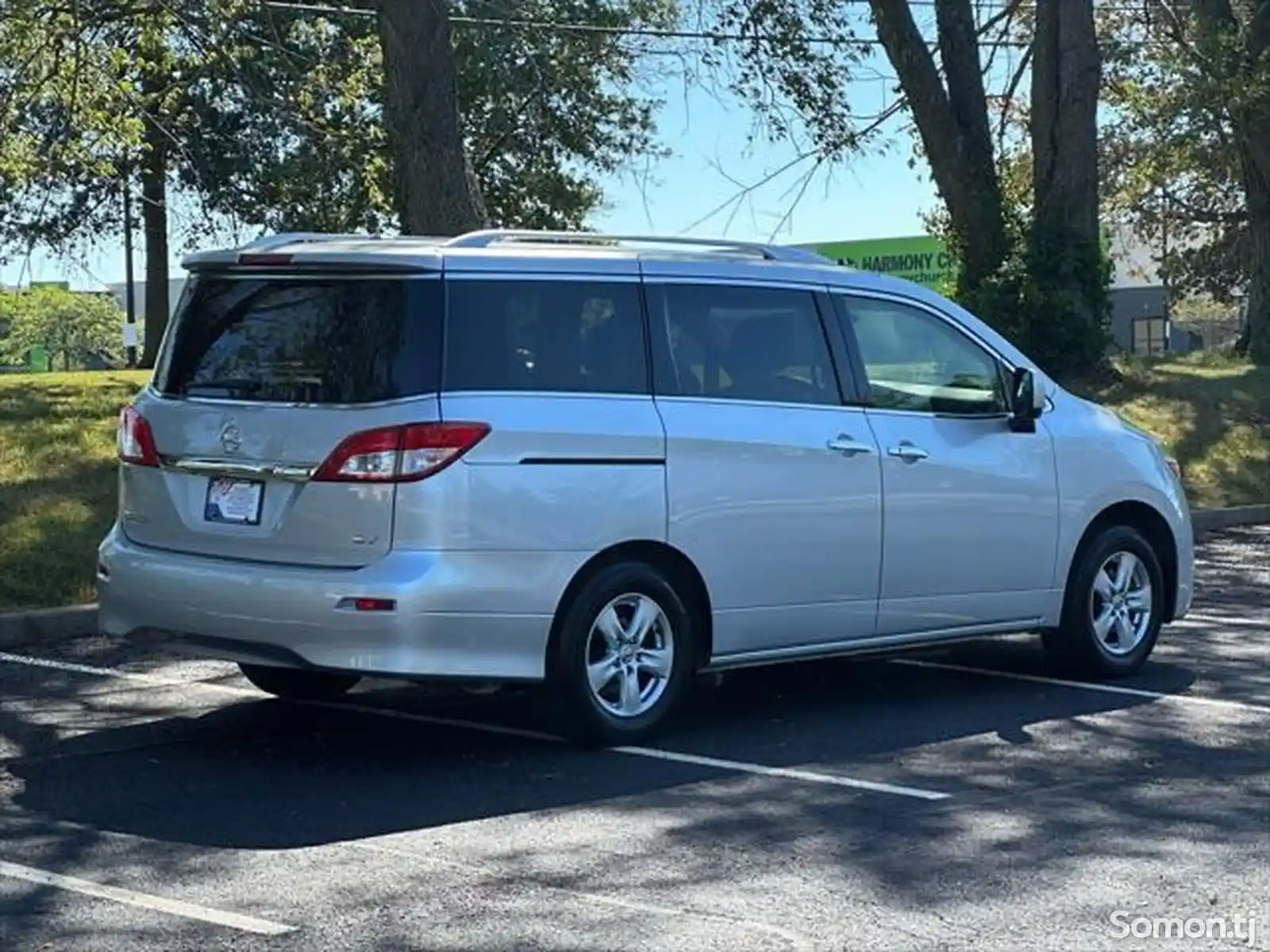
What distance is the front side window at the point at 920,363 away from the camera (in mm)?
9086

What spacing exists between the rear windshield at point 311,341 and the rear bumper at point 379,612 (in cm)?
66

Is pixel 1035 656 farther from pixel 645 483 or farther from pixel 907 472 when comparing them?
pixel 645 483

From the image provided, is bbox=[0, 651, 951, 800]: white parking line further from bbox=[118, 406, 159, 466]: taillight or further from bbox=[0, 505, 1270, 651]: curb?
bbox=[118, 406, 159, 466]: taillight

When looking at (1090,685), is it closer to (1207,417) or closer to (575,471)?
(575,471)

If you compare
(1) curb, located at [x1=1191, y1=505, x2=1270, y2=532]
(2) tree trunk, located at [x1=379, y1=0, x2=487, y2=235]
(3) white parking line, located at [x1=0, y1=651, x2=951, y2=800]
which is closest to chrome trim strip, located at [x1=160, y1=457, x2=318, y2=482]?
(3) white parking line, located at [x1=0, y1=651, x2=951, y2=800]

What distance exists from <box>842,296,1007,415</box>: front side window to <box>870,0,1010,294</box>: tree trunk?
12.4m

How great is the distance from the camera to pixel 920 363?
9320 mm

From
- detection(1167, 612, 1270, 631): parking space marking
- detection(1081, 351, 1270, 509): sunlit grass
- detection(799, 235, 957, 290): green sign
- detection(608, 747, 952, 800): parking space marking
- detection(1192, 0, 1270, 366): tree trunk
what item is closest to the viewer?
detection(608, 747, 952, 800): parking space marking

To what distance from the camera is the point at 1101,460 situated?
383 inches

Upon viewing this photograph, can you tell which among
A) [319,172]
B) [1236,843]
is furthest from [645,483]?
[319,172]

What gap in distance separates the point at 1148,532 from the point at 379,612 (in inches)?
171

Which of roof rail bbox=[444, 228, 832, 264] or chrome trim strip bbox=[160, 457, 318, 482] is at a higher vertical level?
roof rail bbox=[444, 228, 832, 264]

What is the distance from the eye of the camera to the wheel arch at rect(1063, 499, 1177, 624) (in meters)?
9.71

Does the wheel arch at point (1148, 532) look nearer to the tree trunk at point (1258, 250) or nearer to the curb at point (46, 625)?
the curb at point (46, 625)
